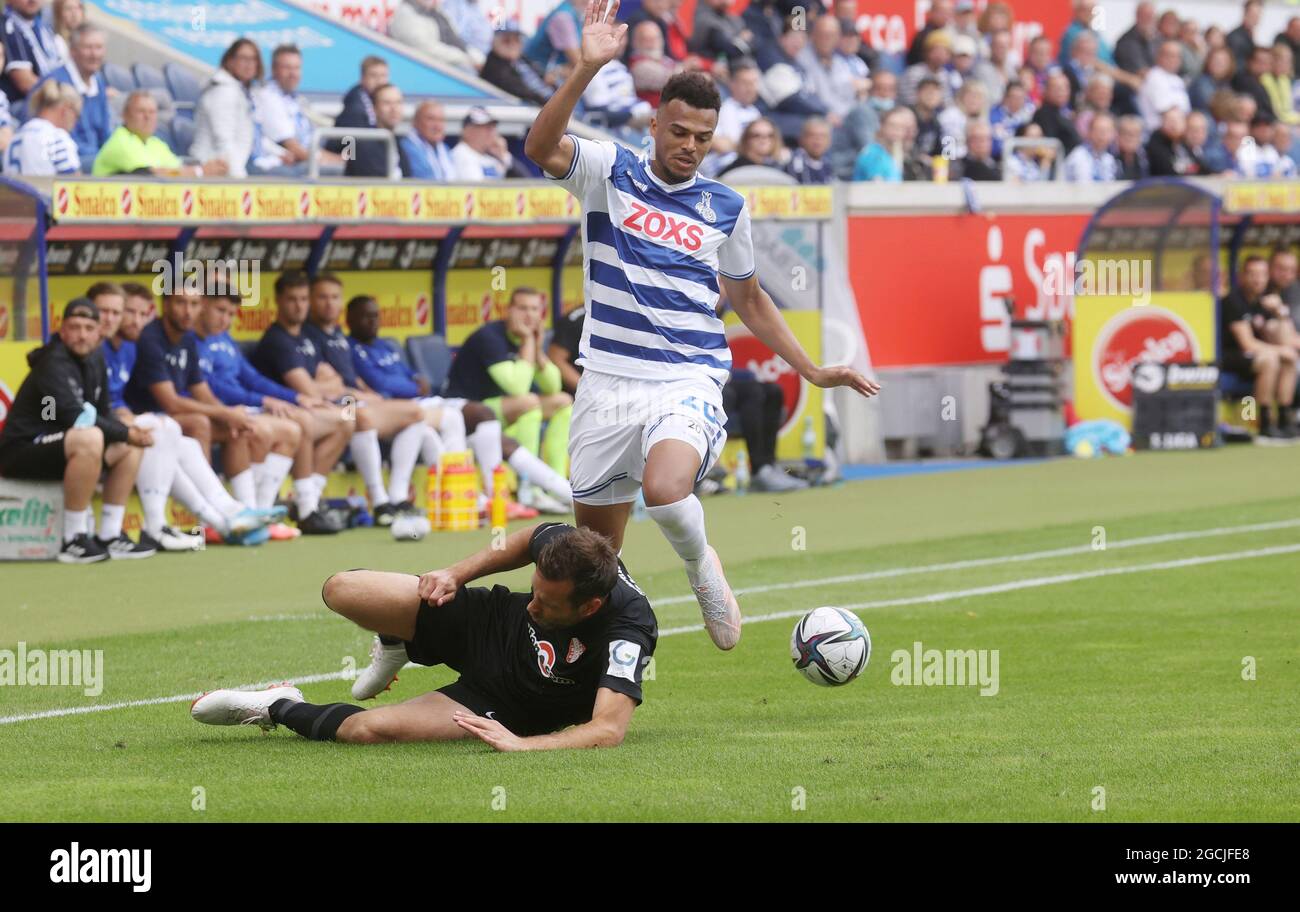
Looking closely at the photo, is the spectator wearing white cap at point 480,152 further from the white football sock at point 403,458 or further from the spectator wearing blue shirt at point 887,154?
the spectator wearing blue shirt at point 887,154

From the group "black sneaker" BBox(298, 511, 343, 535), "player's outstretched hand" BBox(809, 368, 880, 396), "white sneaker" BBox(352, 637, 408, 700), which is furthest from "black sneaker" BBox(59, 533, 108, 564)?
Result: "player's outstretched hand" BBox(809, 368, 880, 396)

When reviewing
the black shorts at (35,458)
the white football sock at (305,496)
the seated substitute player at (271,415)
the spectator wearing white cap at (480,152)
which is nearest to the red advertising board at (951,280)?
the spectator wearing white cap at (480,152)

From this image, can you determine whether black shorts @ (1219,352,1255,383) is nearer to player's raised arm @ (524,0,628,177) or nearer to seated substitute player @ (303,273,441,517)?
seated substitute player @ (303,273,441,517)

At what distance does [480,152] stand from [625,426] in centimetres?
1010

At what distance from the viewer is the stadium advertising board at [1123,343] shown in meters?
21.5

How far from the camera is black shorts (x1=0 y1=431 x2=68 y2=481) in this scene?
13.1 m

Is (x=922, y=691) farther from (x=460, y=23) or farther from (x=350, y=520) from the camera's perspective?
(x=460, y=23)

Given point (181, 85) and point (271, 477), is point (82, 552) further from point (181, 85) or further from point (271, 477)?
point (181, 85)

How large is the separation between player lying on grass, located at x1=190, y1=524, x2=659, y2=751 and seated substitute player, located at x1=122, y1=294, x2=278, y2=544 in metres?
6.91

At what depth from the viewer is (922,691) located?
8586 mm

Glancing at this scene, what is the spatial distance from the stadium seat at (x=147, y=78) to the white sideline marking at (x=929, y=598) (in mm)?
9603

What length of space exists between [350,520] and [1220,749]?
9.27 meters

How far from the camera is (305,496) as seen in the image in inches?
587
